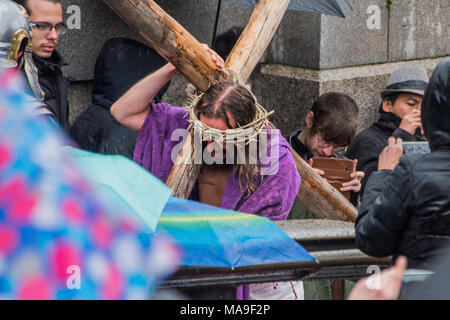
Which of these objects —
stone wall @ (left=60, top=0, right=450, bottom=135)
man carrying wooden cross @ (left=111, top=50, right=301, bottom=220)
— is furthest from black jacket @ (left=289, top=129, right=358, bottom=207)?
stone wall @ (left=60, top=0, right=450, bottom=135)

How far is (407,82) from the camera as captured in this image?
21.2 ft

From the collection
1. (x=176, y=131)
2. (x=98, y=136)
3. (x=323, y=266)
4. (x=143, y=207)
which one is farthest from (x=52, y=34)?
(x=143, y=207)

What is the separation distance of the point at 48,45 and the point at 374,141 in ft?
7.88

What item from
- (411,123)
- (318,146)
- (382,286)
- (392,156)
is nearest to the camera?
(382,286)

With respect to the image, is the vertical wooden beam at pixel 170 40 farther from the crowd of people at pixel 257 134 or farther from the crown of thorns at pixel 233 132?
the crown of thorns at pixel 233 132

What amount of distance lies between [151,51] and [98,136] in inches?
36.3

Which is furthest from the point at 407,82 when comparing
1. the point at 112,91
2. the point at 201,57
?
the point at 201,57

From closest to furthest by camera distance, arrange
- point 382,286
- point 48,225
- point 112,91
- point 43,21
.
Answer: point 48,225 < point 382,286 < point 43,21 < point 112,91

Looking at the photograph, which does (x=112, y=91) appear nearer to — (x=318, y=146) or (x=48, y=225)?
(x=318, y=146)

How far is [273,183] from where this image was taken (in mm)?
3814

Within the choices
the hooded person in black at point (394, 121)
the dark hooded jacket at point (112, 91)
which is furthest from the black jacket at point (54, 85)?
the hooded person in black at point (394, 121)

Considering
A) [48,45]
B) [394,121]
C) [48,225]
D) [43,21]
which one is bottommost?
[394,121]
